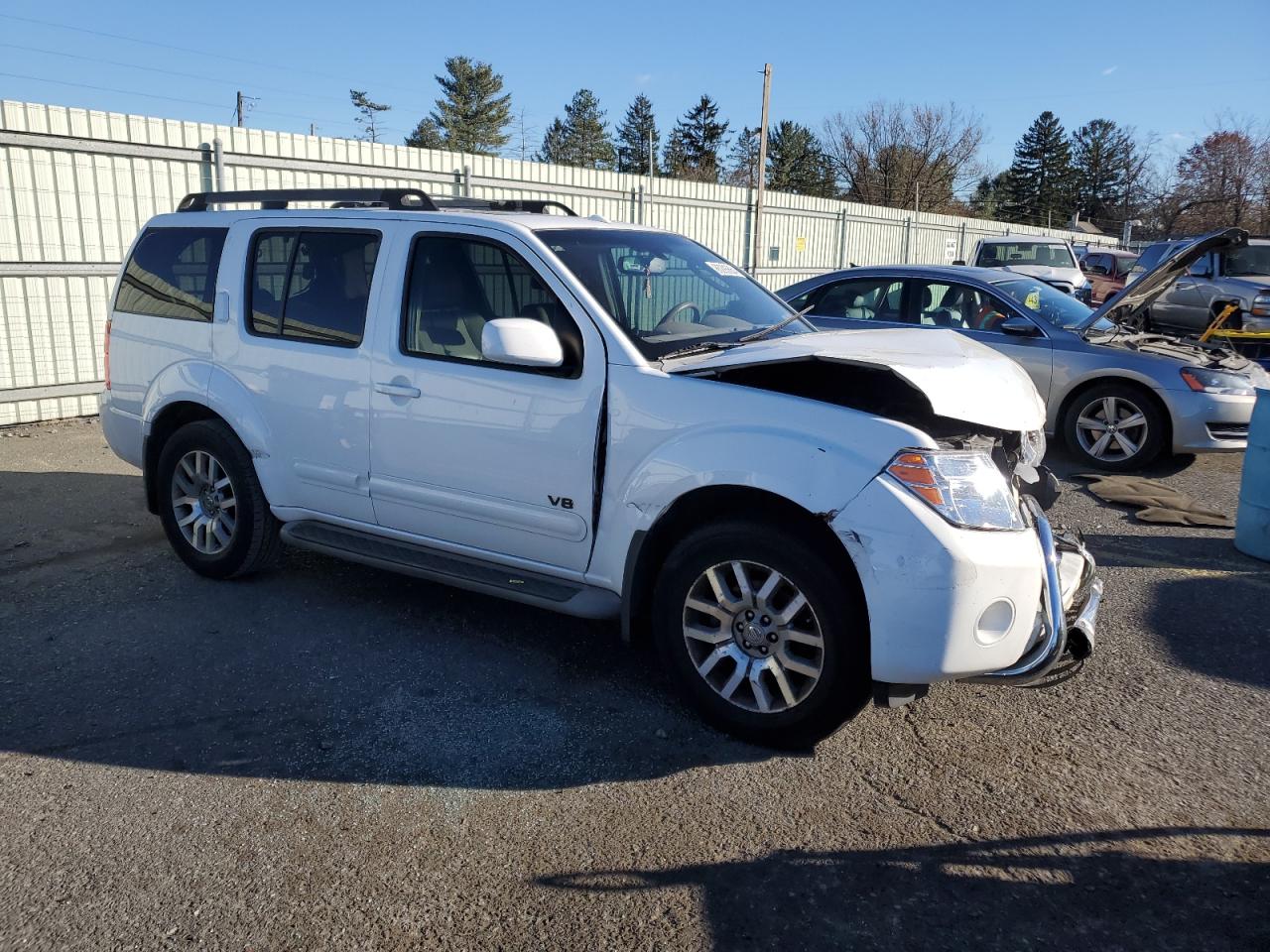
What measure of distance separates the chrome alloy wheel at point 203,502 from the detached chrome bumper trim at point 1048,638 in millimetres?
3882

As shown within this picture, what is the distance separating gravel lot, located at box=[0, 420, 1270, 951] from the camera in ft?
8.90

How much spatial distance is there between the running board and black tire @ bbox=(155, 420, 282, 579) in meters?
0.29

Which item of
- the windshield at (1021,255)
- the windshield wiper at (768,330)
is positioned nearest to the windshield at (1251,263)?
the windshield at (1021,255)

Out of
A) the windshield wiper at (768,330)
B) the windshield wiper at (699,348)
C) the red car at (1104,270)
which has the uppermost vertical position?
the red car at (1104,270)

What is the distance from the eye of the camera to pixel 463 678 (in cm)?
420

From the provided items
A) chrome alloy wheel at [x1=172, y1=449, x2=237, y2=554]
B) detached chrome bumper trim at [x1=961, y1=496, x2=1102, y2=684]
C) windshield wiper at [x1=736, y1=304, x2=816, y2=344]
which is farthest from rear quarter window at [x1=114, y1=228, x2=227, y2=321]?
detached chrome bumper trim at [x1=961, y1=496, x2=1102, y2=684]

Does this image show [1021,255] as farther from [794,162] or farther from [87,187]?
[794,162]

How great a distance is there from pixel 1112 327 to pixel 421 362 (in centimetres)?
650

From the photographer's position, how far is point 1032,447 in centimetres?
416

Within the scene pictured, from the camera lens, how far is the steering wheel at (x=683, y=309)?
4.24 meters

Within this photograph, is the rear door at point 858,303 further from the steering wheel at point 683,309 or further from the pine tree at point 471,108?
the pine tree at point 471,108

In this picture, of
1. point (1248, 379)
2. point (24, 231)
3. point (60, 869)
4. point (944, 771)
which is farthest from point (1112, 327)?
point (24, 231)

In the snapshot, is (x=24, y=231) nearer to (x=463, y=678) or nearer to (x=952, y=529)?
(x=463, y=678)

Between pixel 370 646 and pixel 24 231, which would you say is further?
pixel 24 231
